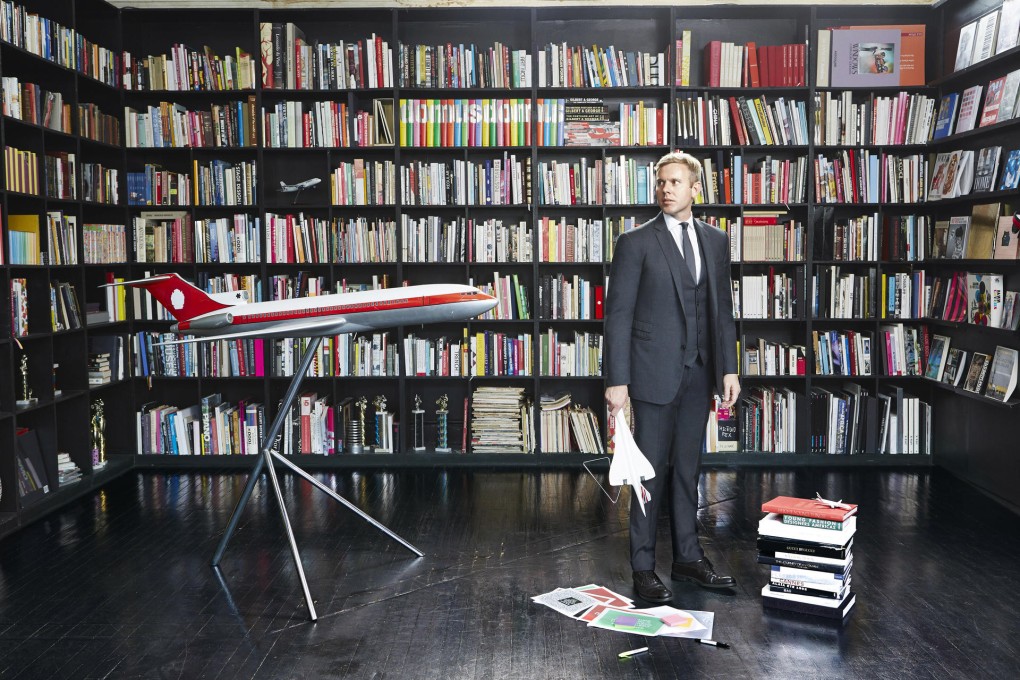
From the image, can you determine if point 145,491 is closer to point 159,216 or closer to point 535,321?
point 159,216

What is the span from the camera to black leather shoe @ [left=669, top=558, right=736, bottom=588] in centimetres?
371

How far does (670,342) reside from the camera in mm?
3561

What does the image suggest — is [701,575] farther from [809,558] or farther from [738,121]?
[738,121]

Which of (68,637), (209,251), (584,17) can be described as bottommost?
(68,637)

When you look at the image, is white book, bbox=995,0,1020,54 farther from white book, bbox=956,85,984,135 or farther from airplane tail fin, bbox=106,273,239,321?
airplane tail fin, bbox=106,273,239,321

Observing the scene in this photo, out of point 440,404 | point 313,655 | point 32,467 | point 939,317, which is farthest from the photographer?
point 440,404

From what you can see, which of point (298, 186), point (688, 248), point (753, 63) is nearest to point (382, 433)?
point (298, 186)

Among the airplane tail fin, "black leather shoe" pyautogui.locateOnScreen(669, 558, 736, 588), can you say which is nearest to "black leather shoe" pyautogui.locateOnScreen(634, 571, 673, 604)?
"black leather shoe" pyautogui.locateOnScreen(669, 558, 736, 588)

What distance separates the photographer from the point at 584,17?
6070mm

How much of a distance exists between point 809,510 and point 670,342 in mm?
854

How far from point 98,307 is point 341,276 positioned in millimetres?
1574

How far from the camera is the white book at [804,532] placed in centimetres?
348

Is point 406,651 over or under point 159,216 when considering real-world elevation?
under

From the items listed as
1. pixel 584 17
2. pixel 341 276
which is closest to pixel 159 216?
pixel 341 276
